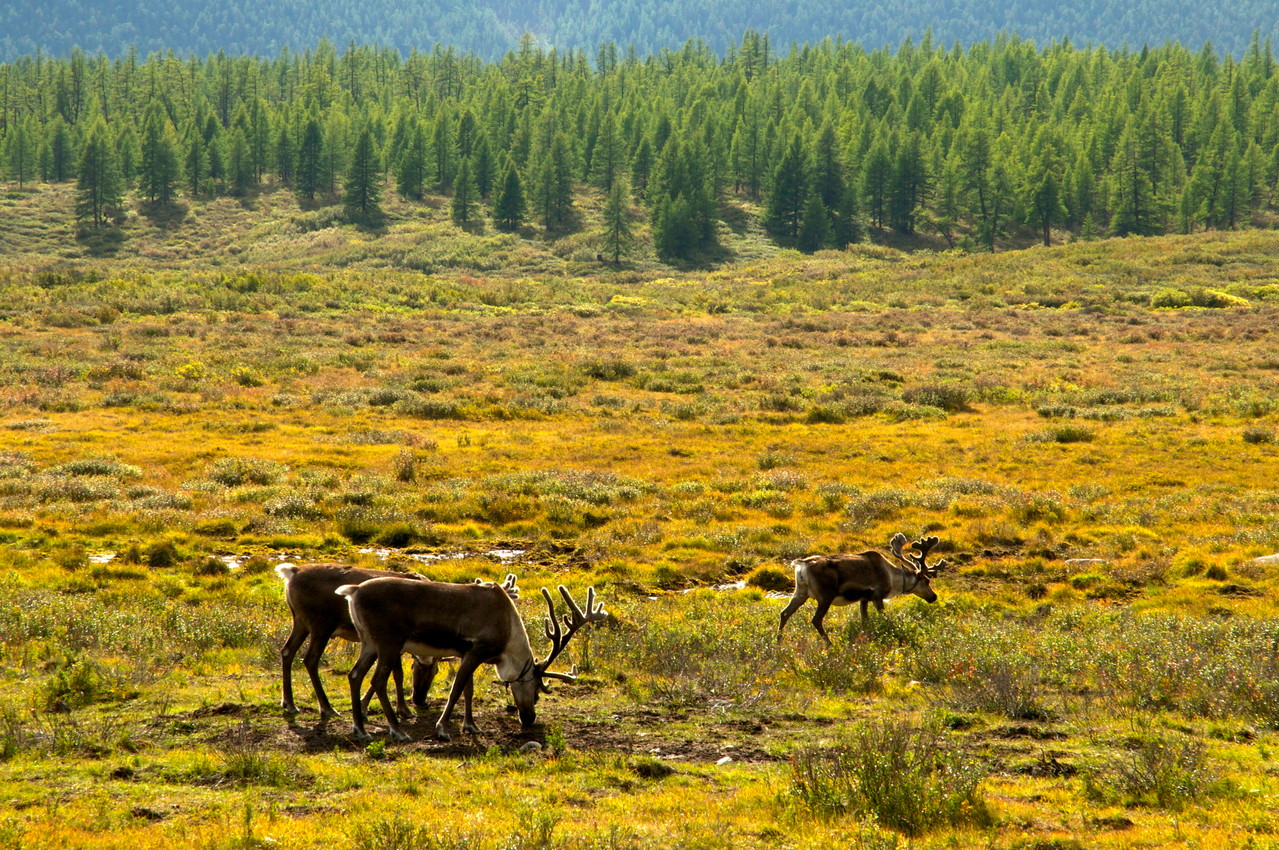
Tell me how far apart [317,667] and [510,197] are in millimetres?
112950

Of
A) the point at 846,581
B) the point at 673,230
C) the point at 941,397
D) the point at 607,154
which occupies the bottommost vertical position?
the point at 846,581

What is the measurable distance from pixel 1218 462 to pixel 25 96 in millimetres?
181932

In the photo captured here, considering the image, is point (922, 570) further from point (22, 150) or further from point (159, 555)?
point (22, 150)

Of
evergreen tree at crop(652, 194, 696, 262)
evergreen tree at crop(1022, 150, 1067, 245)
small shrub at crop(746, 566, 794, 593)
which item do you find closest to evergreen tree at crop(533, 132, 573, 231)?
evergreen tree at crop(652, 194, 696, 262)

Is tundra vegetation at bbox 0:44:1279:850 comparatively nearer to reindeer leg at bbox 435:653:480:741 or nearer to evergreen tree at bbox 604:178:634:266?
reindeer leg at bbox 435:653:480:741

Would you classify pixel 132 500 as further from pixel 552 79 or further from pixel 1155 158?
pixel 552 79

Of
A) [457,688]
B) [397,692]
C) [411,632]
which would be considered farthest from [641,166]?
[457,688]

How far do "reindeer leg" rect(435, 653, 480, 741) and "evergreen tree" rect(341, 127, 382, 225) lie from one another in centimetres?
11721

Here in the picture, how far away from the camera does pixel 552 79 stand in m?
173

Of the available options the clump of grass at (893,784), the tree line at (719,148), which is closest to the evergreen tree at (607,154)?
the tree line at (719,148)

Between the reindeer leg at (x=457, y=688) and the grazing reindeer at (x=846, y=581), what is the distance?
5546mm

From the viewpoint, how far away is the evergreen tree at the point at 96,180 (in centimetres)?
11100

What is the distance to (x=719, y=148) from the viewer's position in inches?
5054

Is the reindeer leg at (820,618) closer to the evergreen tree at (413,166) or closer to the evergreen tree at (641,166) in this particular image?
the evergreen tree at (641,166)
